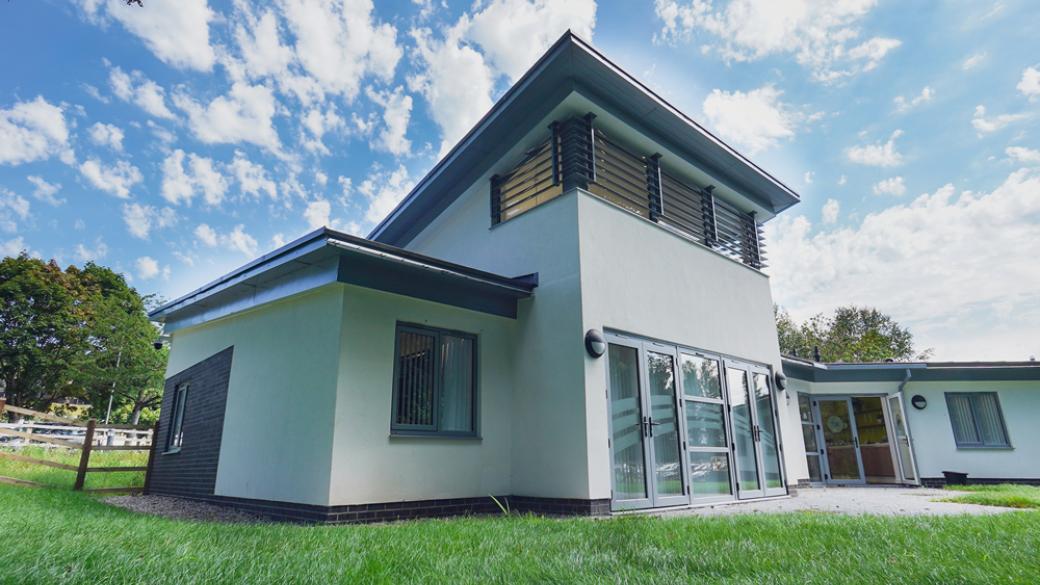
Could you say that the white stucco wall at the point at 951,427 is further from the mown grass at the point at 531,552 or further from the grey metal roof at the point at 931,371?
the mown grass at the point at 531,552

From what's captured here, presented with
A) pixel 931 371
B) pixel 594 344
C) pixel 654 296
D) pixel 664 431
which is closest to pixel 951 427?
pixel 931 371

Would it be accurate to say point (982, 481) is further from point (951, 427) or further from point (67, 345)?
point (67, 345)

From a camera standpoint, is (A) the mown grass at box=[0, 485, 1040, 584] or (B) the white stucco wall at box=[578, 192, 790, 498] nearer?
(A) the mown grass at box=[0, 485, 1040, 584]

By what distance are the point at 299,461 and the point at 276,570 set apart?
3615 millimetres

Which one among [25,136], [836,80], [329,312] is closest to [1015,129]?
[836,80]

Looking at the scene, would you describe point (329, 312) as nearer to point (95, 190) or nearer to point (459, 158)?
point (459, 158)

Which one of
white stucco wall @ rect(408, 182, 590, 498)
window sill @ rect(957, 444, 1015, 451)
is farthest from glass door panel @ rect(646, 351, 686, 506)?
window sill @ rect(957, 444, 1015, 451)

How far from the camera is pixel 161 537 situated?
3.51m

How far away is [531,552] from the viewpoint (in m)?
3.27

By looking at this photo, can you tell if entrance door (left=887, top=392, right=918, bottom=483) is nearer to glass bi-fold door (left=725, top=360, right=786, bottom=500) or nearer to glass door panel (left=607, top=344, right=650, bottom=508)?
glass bi-fold door (left=725, top=360, right=786, bottom=500)

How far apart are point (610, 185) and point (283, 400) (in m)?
5.28

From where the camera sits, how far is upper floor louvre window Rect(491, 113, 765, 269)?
24.3 ft

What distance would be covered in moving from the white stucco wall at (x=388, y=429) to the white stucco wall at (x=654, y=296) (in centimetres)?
138

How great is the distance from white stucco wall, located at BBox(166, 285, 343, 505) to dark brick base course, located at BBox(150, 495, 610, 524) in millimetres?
114
